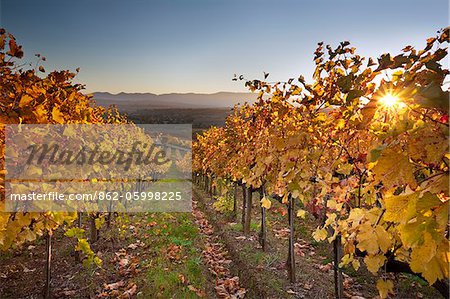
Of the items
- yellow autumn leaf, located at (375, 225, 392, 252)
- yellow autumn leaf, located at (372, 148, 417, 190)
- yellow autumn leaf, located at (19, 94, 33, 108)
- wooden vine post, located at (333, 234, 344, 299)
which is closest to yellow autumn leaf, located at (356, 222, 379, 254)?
yellow autumn leaf, located at (375, 225, 392, 252)

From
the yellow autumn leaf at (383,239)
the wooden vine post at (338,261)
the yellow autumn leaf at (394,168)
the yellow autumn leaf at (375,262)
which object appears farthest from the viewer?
the wooden vine post at (338,261)

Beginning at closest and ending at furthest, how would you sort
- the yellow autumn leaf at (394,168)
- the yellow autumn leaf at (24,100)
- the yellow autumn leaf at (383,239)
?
the yellow autumn leaf at (394,168), the yellow autumn leaf at (383,239), the yellow autumn leaf at (24,100)

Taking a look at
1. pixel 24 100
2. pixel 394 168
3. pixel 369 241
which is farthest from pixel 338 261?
pixel 24 100

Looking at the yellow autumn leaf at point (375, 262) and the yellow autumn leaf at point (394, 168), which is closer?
the yellow autumn leaf at point (394, 168)

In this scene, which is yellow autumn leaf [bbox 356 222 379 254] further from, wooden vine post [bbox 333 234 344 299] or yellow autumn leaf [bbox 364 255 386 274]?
wooden vine post [bbox 333 234 344 299]

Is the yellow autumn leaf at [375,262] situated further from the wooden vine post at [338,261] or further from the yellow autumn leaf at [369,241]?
the wooden vine post at [338,261]

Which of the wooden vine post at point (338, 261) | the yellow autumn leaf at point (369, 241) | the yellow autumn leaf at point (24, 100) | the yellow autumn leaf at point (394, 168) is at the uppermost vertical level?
the yellow autumn leaf at point (24, 100)

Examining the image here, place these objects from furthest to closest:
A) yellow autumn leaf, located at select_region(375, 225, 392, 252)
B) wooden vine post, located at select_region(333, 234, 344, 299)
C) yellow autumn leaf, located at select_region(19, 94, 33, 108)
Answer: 1. wooden vine post, located at select_region(333, 234, 344, 299)
2. yellow autumn leaf, located at select_region(19, 94, 33, 108)
3. yellow autumn leaf, located at select_region(375, 225, 392, 252)

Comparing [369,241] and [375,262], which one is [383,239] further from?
[375,262]

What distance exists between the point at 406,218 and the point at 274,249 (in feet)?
25.3

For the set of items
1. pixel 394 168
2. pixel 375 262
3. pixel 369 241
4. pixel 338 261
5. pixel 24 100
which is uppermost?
pixel 24 100

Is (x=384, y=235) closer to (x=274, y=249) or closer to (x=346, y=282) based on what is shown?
(x=346, y=282)

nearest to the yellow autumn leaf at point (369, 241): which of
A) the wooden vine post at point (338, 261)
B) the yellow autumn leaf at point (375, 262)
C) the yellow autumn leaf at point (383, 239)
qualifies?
the yellow autumn leaf at point (383, 239)

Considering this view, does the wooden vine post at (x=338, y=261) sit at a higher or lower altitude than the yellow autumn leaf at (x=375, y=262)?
lower
